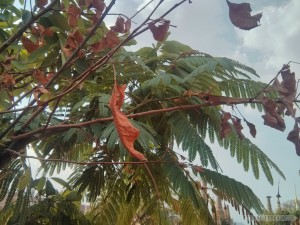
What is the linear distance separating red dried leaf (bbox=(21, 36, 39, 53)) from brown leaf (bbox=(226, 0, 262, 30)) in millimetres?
593

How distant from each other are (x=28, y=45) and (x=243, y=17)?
62 cm

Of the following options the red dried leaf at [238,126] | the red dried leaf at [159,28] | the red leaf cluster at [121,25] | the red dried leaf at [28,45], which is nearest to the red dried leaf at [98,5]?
the red leaf cluster at [121,25]

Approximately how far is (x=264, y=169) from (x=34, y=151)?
955mm

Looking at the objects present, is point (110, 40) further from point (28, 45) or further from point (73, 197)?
point (73, 197)

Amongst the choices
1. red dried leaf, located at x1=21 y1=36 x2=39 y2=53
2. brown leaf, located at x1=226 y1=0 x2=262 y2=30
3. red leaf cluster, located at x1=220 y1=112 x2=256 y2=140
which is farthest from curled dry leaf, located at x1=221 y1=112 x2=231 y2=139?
red dried leaf, located at x1=21 y1=36 x2=39 y2=53

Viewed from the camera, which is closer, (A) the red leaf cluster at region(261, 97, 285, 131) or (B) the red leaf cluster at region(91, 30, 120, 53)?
(A) the red leaf cluster at region(261, 97, 285, 131)

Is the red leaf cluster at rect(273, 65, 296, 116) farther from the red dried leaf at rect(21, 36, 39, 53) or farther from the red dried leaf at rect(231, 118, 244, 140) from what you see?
the red dried leaf at rect(21, 36, 39, 53)

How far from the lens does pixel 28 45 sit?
1009 mm

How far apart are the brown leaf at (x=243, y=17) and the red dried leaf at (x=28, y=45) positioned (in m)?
0.59

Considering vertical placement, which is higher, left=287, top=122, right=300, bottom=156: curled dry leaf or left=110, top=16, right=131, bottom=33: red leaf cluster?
left=110, top=16, right=131, bottom=33: red leaf cluster

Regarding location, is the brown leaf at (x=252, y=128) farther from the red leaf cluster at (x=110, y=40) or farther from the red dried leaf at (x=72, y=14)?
the red dried leaf at (x=72, y=14)

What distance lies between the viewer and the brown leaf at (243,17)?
652 mm

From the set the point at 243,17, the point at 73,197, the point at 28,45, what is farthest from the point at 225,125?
the point at 73,197

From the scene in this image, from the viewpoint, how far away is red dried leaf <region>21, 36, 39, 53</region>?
100 centimetres
